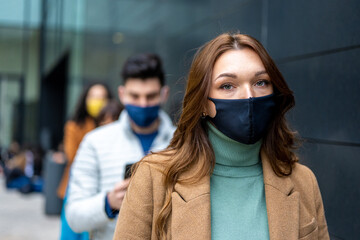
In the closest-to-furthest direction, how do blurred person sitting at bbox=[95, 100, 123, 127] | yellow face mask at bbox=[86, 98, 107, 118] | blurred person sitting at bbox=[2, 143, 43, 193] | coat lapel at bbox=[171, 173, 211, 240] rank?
coat lapel at bbox=[171, 173, 211, 240], blurred person sitting at bbox=[95, 100, 123, 127], yellow face mask at bbox=[86, 98, 107, 118], blurred person sitting at bbox=[2, 143, 43, 193]

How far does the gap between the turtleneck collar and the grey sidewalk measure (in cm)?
637

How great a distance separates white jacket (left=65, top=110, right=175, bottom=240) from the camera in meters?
2.50

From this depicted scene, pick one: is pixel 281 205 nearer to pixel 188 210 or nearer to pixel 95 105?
pixel 188 210

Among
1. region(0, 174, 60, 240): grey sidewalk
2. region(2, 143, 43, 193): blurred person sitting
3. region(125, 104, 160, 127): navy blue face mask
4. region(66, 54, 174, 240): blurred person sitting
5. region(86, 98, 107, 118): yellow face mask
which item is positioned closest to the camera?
region(66, 54, 174, 240): blurred person sitting

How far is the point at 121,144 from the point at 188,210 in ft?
3.65

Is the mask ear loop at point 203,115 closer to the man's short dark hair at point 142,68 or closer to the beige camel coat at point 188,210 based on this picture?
the beige camel coat at point 188,210

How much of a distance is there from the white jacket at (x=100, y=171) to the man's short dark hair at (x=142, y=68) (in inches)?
9.8

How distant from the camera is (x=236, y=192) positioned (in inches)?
73.9

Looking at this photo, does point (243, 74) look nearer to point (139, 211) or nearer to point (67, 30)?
point (139, 211)

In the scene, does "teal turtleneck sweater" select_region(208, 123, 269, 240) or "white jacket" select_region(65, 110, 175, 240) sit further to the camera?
"white jacket" select_region(65, 110, 175, 240)

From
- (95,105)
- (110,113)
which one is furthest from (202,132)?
(95,105)

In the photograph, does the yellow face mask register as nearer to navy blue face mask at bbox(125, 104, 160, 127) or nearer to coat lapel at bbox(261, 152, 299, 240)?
navy blue face mask at bbox(125, 104, 160, 127)

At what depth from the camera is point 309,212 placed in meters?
1.95

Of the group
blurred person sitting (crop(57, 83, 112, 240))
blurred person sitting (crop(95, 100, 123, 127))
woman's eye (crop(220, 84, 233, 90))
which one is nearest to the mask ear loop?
woman's eye (crop(220, 84, 233, 90))
